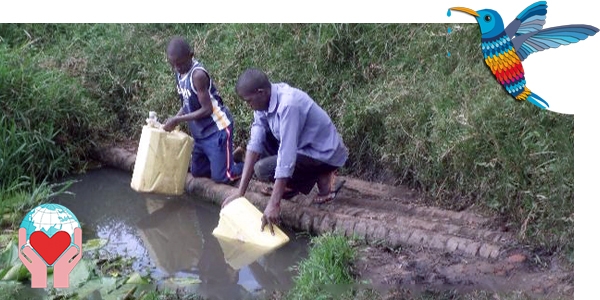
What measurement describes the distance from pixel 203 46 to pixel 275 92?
2.22 metres

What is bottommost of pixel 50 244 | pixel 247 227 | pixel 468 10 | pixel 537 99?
pixel 247 227

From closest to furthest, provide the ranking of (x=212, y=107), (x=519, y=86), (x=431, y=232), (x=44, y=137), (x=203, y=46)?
(x=519, y=86)
(x=431, y=232)
(x=212, y=107)
(x=44, y=137)
(x=203, y=46)

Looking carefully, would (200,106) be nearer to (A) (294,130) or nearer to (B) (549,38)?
(A) (294,130)

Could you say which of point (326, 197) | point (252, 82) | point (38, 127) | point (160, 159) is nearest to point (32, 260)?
point (252, 82)

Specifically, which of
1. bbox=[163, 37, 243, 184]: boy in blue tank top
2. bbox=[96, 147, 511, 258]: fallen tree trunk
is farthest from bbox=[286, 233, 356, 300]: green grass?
bbox=[163, 37, 243, 184]: boy in blue tank top

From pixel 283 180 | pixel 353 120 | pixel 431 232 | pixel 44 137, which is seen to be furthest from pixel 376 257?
pixel 44 137

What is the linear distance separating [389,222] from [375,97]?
116 cm

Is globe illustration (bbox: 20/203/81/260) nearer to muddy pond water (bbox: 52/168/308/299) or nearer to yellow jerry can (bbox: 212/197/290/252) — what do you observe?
muddy pond water (bbox: 52/168/308/299)

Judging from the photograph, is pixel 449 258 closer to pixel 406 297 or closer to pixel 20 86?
pixel 406 297

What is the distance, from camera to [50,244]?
3932mm

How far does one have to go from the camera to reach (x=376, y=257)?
15.4ft

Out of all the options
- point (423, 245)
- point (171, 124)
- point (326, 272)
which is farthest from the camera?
point (171, 124)

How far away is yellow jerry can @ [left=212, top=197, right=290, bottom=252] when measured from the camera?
5004 mm

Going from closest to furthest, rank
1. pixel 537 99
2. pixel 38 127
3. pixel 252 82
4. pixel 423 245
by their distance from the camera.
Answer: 1. pixel 537 99
2. pixel 423 245
3. pixel 252 82
4. pixel 38 127
